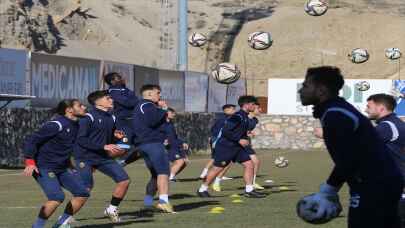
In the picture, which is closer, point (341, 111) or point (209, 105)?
point (341, 111)

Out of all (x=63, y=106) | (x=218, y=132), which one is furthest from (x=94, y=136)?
(x=218, y=132)

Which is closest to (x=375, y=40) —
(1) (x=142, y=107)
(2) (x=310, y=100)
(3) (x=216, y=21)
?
(3) (x=216, y=21)

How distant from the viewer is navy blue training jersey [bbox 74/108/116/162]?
44.7 ft

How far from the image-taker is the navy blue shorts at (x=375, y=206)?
7.00 metres

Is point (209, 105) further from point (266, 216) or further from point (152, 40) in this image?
point (152, 40)

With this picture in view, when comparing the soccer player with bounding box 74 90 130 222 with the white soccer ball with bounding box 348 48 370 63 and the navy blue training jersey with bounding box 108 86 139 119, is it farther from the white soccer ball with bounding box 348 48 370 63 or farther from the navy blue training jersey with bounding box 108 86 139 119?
the white soccer ball with bounding box 348 48 370 63

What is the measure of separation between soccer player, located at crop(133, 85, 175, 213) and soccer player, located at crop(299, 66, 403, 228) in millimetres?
7743

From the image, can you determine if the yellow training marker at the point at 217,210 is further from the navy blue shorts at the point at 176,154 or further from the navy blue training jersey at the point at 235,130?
the navy blue shorts at the point at 176,154

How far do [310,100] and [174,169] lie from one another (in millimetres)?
14704

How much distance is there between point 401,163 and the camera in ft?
34.9

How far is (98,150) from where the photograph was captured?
13.7m

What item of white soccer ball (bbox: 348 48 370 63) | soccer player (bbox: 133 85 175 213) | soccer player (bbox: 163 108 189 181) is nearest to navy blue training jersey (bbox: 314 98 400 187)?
soccer player (bbox: 133 85 175 213)

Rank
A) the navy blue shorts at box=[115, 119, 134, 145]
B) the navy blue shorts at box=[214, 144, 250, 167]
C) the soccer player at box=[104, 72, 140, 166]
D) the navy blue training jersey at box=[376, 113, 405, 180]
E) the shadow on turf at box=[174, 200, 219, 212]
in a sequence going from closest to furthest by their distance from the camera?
the navy blue training jersey at box=[376, 113, 405, 180] → the shadow on turf at box=[174, 200, 219, 212] → the soccer player at box=[104, 72, 140, 166] → the navy blue shorts at box=[115, 119, 134, 145] → the navy blue shorts at box=[214, 144, 250, 167]

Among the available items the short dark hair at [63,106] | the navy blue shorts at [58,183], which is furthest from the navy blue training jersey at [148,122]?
the short dark hair at [63,106]
